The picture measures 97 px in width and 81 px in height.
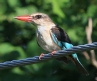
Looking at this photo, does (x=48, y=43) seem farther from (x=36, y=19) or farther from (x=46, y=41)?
(x=36, y=19)

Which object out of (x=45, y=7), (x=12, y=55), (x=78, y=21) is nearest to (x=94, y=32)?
(x=78, y=21)

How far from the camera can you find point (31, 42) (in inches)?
337

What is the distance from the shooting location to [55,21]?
8.68 meters

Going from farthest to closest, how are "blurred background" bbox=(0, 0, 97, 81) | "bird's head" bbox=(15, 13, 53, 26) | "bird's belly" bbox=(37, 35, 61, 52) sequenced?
1. "blurred background" bbox=(0, 0, 97, 81)
2. "bird's head" bbox=(15, 13, 53, 26)
3. "bird's belly" bbox=(37, 35, 61, 52)

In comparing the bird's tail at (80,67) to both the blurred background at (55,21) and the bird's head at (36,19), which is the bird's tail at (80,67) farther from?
the blurred background at (55,21)

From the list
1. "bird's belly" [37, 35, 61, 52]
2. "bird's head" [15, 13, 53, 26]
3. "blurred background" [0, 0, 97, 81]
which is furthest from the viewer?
"blurred background" [0, 0, 97, 81]

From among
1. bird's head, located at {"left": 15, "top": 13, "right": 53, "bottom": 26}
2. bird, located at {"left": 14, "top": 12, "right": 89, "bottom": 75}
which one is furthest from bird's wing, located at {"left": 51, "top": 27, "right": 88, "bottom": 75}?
bird's head, located at {"left": 15, "top": 13, "right": 53, "bottom": 26}

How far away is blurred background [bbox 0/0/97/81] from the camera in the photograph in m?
8.24

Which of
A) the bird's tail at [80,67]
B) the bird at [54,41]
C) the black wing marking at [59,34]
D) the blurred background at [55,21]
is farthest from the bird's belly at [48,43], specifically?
the blurred background at [55,21]

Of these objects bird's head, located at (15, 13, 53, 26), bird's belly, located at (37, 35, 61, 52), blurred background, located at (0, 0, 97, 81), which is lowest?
blurred background, located at (0, 0, 97, 81)

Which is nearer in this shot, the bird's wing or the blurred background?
the bird's wing

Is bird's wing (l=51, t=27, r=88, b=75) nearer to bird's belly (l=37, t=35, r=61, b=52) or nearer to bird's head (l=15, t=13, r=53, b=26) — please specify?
bird's belly (l=37, t=35, r=61, b=52)

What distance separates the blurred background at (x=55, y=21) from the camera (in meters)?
8.24

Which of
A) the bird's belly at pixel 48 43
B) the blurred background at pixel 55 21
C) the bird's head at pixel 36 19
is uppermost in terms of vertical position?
the bird's head at pixel 36 19
